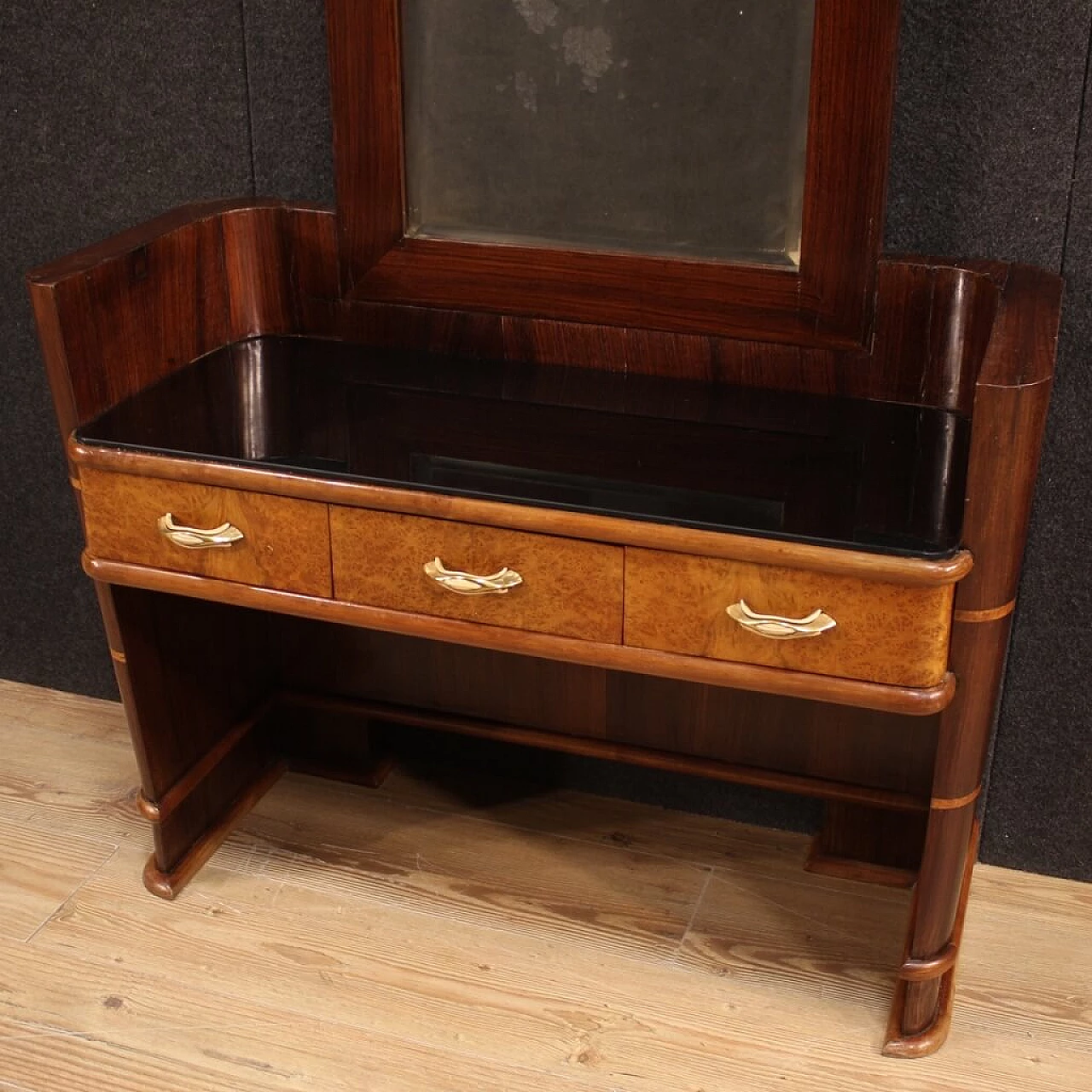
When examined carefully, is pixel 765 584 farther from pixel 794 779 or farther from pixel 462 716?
pixel 462 716

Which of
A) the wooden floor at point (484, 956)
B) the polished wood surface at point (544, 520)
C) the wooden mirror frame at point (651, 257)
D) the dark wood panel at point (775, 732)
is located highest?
the wooden mirror frame at point (651, 257)

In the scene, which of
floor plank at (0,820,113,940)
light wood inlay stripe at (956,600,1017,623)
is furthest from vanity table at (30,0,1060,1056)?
floor plank at (0,820,113,940)

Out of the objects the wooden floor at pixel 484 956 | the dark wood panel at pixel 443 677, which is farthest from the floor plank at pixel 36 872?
the dark wood panel at pixel 443 677

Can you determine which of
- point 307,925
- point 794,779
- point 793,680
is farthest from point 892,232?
point 307,925

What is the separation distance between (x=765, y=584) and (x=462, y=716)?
1.73ft

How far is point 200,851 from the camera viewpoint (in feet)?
4.80

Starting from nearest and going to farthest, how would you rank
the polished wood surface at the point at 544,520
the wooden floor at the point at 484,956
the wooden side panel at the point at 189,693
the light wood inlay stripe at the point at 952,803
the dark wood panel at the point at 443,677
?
the polished wood surface at the point at 544,520 < the light wood inlay stripe at the point at 952,803 < the wooden floor at the point at 484,956 < the wooden side panel at the point at 189,693 < the dark wood panel at the point at 443,677

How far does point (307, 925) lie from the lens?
1384 millimetres

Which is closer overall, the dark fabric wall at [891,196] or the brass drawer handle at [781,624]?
the brass drawer handle at [781,624]

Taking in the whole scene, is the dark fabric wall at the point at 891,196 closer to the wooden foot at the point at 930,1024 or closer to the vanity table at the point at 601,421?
the vanity table at the point at 601,421

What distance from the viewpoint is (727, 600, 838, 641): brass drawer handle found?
40.9 inches

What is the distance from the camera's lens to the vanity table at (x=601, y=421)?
1.06 meters

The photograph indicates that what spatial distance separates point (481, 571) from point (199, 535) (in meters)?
0.23

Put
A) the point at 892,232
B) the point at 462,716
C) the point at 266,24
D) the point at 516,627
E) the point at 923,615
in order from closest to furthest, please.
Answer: the point at 923,615 → the point at 516,627 → the point at 892,232 → the point at 266,24 → the point at 462,716
